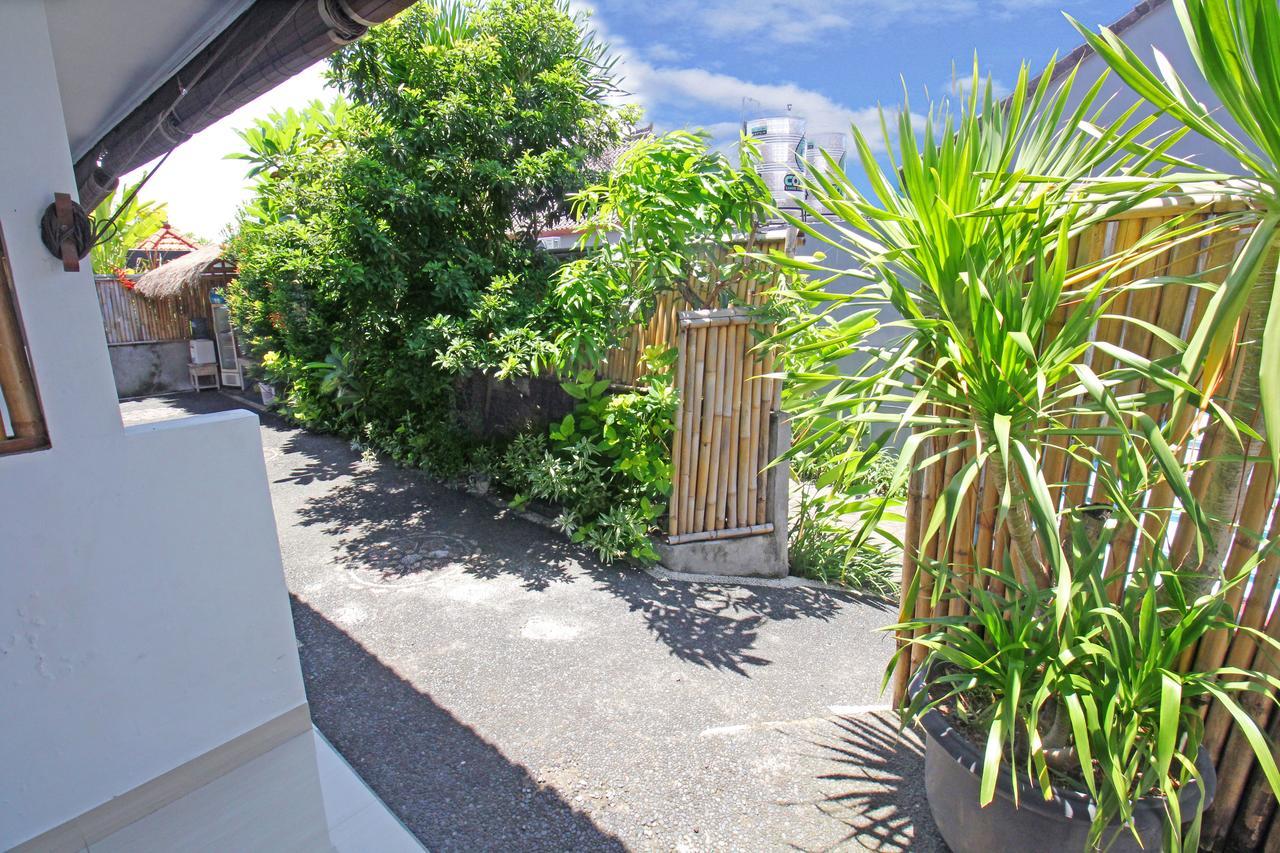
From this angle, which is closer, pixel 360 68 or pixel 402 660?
pixel 402 660

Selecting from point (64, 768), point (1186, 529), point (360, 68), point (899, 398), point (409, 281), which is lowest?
point (64, 768)

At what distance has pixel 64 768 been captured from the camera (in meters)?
1.54

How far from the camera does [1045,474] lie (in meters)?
2.28

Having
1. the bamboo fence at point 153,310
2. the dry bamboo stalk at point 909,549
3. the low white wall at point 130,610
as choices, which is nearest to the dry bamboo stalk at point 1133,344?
the dry bamboo stalk at point 909,549

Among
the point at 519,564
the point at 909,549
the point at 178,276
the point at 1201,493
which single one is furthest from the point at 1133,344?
the point at 178,276

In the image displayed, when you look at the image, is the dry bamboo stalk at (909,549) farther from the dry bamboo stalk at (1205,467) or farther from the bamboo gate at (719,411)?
the bamboo gate at (719,411)

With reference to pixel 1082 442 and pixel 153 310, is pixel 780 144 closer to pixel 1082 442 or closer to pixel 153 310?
pixel 1082 442

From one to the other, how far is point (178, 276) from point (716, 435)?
1021 cm

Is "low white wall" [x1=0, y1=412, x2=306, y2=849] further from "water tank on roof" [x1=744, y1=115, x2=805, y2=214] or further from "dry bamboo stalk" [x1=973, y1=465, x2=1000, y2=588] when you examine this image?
"water tank on roof" [x1=744, y1=115, x2=805, y2=214]

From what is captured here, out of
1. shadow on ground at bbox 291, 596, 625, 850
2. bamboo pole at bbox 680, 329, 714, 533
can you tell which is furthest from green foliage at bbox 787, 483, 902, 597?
shadow on ground at bbox 291, 596, 625, 850

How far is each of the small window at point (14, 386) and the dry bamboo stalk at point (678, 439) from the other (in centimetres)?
318

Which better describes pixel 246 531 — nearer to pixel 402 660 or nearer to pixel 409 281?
pixel 402 660

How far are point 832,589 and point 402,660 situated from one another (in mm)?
2826

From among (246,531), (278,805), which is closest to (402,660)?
(278,805)
